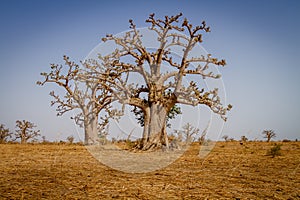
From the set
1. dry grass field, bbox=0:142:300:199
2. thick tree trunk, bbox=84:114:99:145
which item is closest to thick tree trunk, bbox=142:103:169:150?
dry grass field, bbox=0:142:300:199

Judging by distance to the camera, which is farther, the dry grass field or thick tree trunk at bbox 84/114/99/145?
thick tree trunk at bbox 84/114/99/145

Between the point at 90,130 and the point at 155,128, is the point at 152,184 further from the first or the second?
the point at 90,130

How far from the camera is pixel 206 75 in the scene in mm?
13328

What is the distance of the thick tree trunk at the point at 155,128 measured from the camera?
1302 centimetres

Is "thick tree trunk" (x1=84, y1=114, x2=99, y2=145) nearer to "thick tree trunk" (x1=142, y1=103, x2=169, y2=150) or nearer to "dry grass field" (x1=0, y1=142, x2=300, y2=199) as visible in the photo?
"thick tree trunk" (x1=142, y1=103, x2=169, y2=150)

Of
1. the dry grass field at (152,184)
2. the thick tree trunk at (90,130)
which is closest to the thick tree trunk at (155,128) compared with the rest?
the dry grass field at (152,184)

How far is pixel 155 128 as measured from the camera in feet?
43.1

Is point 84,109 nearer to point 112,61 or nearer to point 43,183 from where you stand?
point 112,61

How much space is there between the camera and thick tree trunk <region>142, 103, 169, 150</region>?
13023mm

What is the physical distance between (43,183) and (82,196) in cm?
112

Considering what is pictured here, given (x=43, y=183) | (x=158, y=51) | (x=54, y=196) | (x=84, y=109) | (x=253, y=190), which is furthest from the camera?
(x=84, y=109)

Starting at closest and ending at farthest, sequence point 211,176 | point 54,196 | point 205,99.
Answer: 1. point 54,196
2. point 211,176
3. point 205,99

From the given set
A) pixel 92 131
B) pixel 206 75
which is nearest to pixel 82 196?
pixel 206 75

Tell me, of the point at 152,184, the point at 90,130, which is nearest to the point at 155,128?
the point at 152,184
